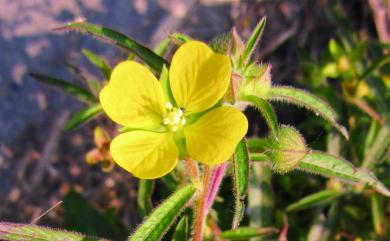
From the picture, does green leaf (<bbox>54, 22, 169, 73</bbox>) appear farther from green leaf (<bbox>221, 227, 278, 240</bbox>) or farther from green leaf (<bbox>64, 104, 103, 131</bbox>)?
green leaf (<bbox>221, 227, 278, 240</bbox>)

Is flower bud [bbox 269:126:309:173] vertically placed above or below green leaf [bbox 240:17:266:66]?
below

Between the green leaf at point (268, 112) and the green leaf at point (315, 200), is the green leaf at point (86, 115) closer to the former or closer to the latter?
the green leaf at point (268, 112)

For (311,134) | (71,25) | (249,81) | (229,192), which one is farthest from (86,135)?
(249,81)

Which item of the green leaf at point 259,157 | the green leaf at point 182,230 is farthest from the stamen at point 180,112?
the green leaf at point 182,230

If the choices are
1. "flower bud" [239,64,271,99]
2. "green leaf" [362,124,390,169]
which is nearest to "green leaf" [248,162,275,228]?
"green leaf" [362,124,390,169]

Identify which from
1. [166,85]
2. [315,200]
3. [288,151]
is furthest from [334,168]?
[166,85]

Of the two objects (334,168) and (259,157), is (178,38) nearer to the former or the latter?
(259,157)
